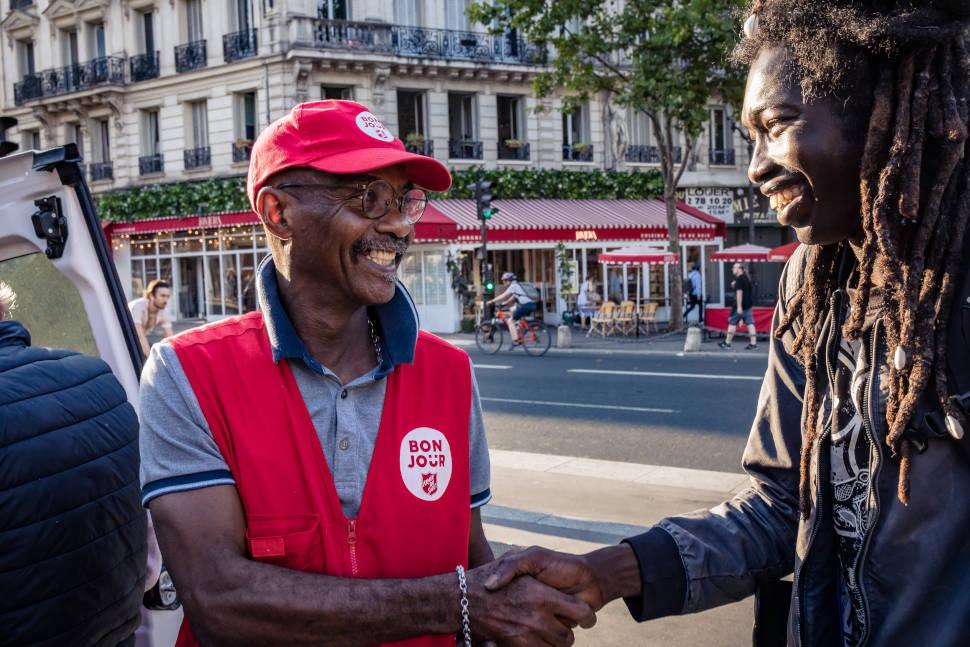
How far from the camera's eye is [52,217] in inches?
113

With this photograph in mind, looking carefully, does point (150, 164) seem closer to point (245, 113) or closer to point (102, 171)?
point (102, 171)

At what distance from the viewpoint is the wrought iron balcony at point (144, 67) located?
3100cm

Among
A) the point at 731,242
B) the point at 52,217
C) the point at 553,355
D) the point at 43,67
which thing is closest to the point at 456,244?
the point at 553,355

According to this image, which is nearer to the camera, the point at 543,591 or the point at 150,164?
the point at 543,591

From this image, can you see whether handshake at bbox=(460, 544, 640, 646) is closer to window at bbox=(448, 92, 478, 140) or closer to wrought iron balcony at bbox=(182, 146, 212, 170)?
window at bbox=(448, 92, 478, 140)

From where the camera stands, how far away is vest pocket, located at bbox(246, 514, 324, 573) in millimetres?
1908

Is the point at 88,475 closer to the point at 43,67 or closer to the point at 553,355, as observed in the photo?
the point at 553,355

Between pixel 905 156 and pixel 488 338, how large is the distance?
18655 millimetres

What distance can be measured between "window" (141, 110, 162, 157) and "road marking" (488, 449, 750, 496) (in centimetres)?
2640

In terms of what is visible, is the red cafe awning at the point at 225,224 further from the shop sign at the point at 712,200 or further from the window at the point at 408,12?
the shop sign at the point at 712,200

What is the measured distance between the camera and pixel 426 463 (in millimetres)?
2117

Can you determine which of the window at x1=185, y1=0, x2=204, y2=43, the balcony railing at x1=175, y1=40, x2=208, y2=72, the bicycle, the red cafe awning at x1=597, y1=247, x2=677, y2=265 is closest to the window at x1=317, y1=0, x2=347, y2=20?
the balcony railing at x1=175, y1=40, x2=208, y2=72

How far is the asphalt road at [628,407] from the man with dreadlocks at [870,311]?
21.2 ft

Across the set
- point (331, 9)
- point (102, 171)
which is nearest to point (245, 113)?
point (331, 9)
